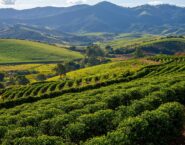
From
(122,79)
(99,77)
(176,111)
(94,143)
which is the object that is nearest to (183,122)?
(176,111)

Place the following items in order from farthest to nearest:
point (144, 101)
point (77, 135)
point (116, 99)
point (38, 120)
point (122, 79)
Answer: point (122, 79)
point (116, 99)
point (144, 101)
point (38, 120)
point (77, 135)

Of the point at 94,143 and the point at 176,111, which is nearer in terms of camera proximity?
the point at 94,143

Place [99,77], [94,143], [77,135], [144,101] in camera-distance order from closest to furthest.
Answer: [94,143] → [77,135] → [144,101] → [99,77]

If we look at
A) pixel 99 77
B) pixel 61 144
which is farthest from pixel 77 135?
pixel 99 77

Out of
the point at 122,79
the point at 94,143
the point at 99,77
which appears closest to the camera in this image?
the point at 94,143

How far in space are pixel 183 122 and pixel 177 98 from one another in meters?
12.2

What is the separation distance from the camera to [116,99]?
54750mm

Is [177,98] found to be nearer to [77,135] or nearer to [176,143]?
[176,143]

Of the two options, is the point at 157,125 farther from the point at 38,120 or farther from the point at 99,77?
the point at 99,77

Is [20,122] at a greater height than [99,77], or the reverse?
[20,122]

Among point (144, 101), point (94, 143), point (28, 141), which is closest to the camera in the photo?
point (94, 143)

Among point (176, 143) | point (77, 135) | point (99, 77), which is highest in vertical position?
point (77, 135)

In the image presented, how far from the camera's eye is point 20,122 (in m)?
43.8

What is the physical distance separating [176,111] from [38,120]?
17.9 meters
